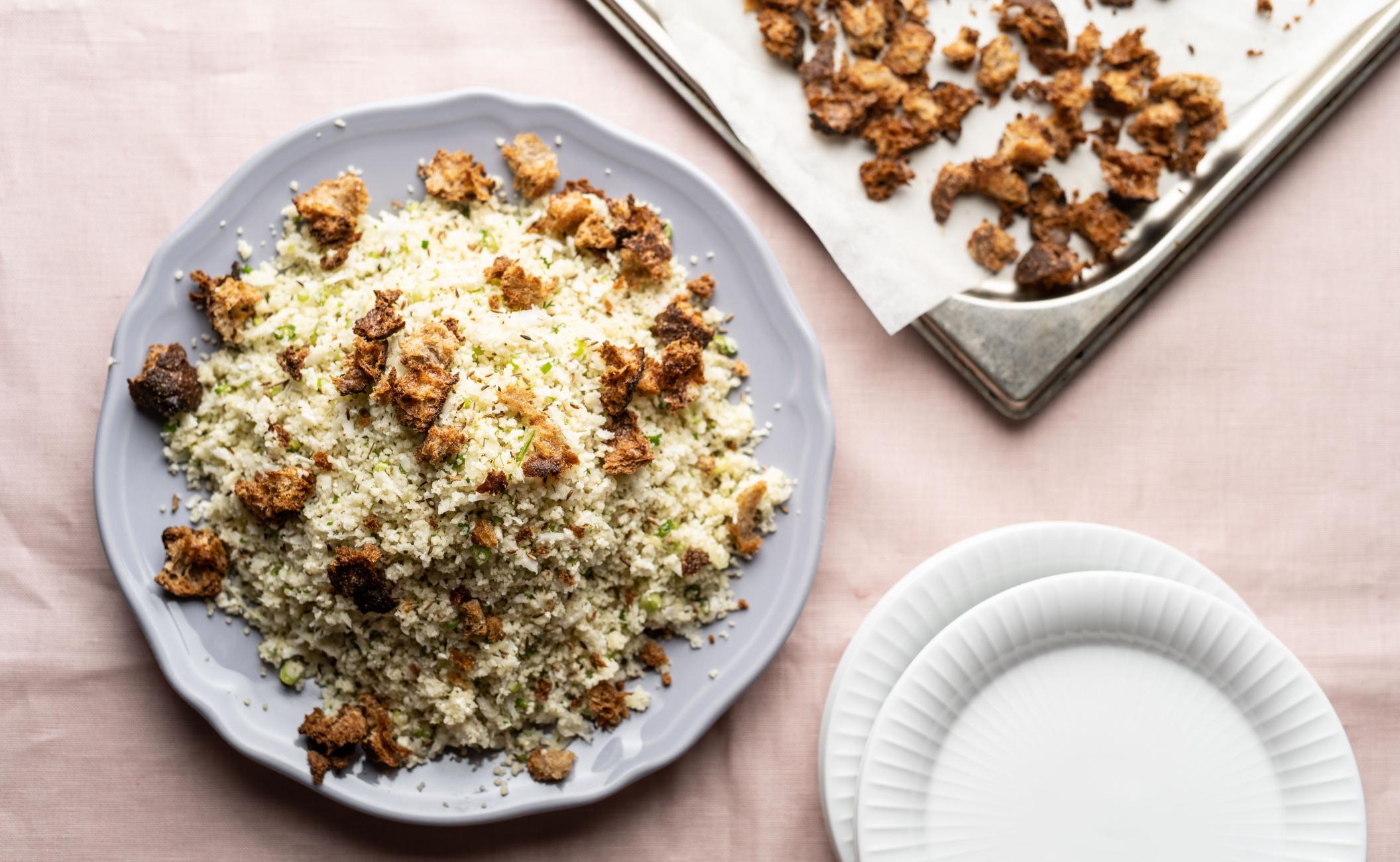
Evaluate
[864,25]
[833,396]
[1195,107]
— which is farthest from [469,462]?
[1195,107]

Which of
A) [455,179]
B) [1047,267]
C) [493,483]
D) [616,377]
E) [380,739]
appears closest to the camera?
[493,483]

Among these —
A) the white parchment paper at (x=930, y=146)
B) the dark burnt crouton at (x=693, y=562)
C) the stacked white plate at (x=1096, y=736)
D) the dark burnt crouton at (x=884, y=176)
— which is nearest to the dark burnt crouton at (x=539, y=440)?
the dark burnt crouton at (x=693, y=562)

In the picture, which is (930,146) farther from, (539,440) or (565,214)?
(539,440)

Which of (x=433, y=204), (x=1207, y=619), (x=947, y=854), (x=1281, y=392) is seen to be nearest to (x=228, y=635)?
(x=433, y=204)

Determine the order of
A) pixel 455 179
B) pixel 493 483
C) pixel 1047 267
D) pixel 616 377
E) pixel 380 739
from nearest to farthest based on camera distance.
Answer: pixel 493 483
pixel 616 377
pixel 380 739
pixel 455 179
pixel 1047 267

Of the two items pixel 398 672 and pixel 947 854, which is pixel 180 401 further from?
pixel 947 854

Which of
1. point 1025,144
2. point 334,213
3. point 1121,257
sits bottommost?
point 1121,257
